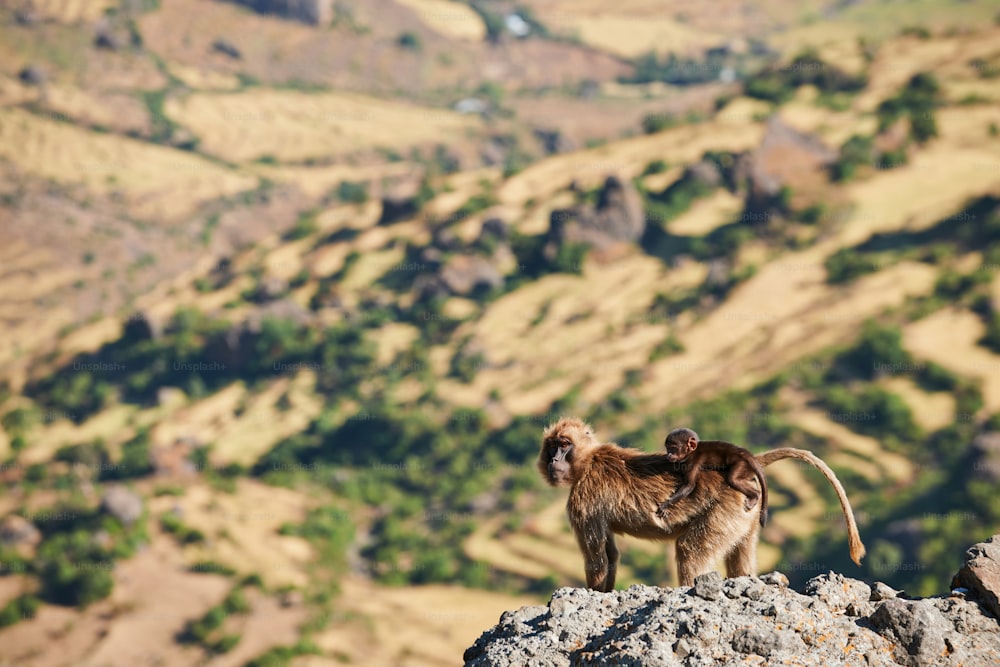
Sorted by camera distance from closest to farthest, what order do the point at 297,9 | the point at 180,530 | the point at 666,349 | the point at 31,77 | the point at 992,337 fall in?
the point at 180,530 < the point at 992,337 < the point at 666,349 < the point at 31,77 < the point at 297,9

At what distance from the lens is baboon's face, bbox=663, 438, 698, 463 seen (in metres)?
6.99

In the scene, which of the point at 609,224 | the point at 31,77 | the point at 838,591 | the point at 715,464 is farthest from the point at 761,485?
the point at 31,77

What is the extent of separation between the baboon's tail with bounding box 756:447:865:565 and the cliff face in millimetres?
220

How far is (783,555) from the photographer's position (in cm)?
2842

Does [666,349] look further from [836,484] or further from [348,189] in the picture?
[348,189]

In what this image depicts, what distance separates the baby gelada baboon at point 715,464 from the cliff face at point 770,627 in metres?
0.80

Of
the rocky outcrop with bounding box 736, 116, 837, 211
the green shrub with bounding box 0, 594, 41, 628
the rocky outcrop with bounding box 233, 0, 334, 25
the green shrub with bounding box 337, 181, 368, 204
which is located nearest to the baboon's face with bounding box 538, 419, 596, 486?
the green shrub with bounding box 0, 594, 41, 628

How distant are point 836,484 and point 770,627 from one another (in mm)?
1402

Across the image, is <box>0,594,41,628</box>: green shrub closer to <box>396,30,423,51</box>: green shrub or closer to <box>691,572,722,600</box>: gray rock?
<box>691,572,722,600</box>: gray rock

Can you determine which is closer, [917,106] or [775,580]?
[775,580]

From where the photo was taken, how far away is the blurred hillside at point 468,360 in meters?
28.9

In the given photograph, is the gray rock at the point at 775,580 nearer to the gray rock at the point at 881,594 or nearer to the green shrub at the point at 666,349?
the gray rock at the point at 881,594

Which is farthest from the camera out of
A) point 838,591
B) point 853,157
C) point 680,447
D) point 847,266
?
point 853,157

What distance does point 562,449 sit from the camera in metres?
7.62
